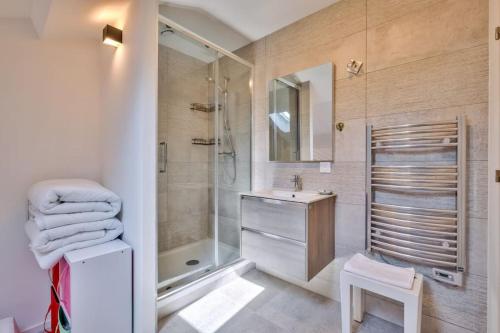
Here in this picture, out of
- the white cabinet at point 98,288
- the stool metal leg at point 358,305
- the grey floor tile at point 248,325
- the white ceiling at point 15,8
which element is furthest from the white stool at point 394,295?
the white ceiling at point 15,8

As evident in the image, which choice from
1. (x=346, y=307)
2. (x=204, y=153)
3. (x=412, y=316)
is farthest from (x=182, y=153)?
(x=412, y=316)

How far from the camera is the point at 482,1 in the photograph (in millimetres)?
1364

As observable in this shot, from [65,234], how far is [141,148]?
768 millimetres

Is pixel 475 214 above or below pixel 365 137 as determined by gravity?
below

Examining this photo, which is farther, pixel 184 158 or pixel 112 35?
pixel 184 158

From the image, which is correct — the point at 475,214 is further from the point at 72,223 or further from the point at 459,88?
the point at 72,223

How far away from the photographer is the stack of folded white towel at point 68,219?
1470 mm

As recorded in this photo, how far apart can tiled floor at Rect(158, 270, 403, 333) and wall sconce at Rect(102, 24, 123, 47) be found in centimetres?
218

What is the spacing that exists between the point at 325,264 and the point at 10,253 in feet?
8.25

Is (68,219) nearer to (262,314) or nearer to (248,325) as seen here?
(248,325)

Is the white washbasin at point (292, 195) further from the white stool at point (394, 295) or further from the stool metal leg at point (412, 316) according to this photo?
the stool metal leg at point (412, 316)

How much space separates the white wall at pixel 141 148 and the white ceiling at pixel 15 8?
726 millimetres

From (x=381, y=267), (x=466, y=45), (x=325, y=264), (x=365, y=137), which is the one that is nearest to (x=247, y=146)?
(x=365, y=137)

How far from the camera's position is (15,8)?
1688 millimetres
